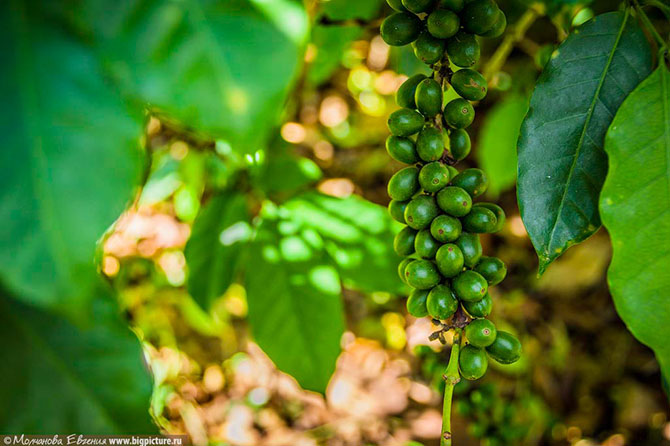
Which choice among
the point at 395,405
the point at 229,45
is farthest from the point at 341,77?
the point at 229,45

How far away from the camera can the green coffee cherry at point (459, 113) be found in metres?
0.66

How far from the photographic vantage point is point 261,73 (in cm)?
39

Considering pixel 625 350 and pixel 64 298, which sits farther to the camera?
pixel 625 350

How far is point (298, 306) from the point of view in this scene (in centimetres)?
97

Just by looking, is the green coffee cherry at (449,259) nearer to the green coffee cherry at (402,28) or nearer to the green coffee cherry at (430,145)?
the green coffee cherry at (430,145)

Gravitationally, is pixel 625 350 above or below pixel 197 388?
above

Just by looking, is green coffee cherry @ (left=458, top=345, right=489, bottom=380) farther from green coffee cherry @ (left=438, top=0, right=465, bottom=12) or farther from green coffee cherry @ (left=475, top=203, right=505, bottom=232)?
green coffee cherry @ (left=438, top=0, right=465, bottom=12)

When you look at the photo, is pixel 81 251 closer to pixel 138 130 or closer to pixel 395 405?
pixel 138 130

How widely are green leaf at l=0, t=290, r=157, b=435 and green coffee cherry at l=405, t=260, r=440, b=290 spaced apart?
0.34 metres

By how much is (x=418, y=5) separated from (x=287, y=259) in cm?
52

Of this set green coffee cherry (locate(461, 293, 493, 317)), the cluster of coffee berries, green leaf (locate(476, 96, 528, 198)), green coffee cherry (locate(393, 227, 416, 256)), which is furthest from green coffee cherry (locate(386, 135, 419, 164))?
green leaf (locate(476, 96, 528, 198))

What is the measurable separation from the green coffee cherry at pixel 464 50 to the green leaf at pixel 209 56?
310 mm

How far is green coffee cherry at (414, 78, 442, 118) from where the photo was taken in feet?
2.13

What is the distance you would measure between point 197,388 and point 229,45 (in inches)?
76.4
